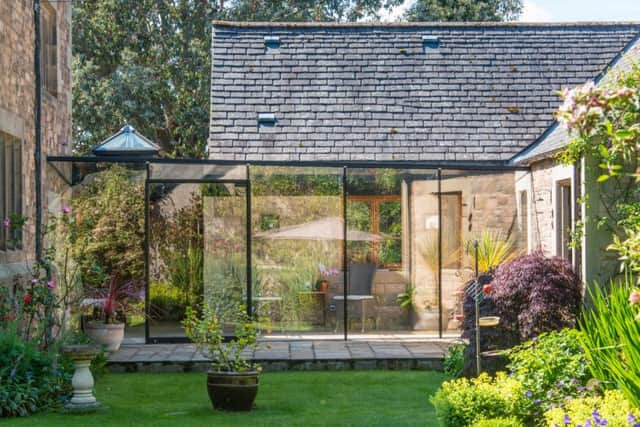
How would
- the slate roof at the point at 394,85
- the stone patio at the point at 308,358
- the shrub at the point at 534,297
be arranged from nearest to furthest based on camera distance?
the shrub at the point at 534,297, the stone patio at the point at 308,358, the slate roof at the point at 394,85

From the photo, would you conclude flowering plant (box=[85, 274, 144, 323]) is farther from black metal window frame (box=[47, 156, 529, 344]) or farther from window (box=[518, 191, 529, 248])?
window (box=[518, 191, 529, 248])

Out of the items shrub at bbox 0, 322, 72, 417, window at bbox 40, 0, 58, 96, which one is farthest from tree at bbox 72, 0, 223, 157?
shrub at bbox 0, 322, 72, 417

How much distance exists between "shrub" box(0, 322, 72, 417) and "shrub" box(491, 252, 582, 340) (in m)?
4.52

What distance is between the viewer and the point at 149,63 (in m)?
27.0

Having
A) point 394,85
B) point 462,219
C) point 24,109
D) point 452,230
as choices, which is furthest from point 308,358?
point 394,85

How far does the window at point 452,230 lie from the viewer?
14273mm

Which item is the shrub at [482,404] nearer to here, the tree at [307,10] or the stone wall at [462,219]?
the stone wall at [462,219]

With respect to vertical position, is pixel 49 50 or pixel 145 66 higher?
pixel 145 66

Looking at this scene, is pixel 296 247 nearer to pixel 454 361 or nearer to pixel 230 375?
pixel 454 361

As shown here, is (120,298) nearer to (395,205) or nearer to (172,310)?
(172,310)

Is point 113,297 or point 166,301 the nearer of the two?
point 113,297

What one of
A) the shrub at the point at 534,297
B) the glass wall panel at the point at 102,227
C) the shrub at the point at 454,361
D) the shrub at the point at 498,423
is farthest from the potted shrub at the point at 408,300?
the shrub at the point at 498,423

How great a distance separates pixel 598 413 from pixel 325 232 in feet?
28.8

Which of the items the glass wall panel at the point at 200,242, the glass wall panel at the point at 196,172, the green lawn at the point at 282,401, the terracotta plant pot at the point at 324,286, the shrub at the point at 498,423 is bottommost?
the green lawn at the point at 282,401
